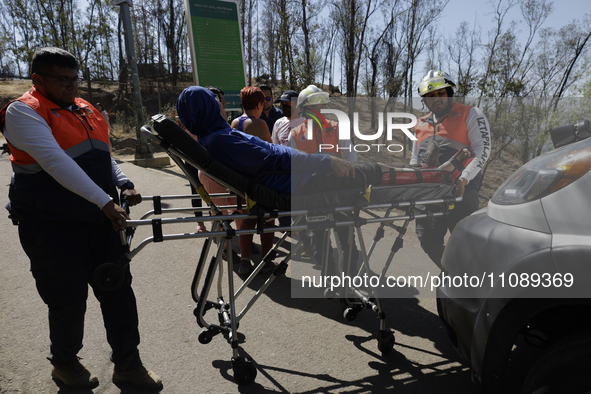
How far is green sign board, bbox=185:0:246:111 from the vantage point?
8688 millimetres

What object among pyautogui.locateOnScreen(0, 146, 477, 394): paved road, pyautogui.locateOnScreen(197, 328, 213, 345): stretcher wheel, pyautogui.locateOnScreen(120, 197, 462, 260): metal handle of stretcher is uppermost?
pyautogui.locateOnScreen(120, 197, 462, 260): metal handle of stretcher

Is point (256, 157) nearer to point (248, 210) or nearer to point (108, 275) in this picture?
point (248, 210)

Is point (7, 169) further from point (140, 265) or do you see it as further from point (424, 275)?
point (424, 275)

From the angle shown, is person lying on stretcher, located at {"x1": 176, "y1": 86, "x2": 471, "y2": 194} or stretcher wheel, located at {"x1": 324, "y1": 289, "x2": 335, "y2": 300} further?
stretcher wheel, located at {"x1": 324, "y1": 289, "x2": 335, "y2": 300}

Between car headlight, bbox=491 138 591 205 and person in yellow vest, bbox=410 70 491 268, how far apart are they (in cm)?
135

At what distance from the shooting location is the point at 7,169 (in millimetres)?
12117

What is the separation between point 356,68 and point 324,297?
12.8 metres

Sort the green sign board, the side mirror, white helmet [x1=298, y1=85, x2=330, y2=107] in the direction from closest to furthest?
the side mirror, white helmet [x1=298, y1=85, x2=330, y2=107], the green sign board

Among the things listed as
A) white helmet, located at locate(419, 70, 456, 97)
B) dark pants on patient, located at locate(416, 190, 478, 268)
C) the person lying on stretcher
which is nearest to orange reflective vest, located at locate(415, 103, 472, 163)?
white helmet, located at locate(419, 70, 456, 97)

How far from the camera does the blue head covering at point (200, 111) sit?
2.74m

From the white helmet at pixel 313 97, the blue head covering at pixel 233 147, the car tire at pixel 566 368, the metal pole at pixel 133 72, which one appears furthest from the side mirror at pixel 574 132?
the metal pole at pixel 133 72

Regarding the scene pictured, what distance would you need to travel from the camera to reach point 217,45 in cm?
902

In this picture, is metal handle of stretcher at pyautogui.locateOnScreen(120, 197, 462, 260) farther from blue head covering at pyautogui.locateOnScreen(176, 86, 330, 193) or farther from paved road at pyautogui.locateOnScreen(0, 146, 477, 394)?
paved road at pyautogui.locateOnScreen(0, 146, 477, 394)

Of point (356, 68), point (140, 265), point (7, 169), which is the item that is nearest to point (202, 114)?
point (140, 265)
